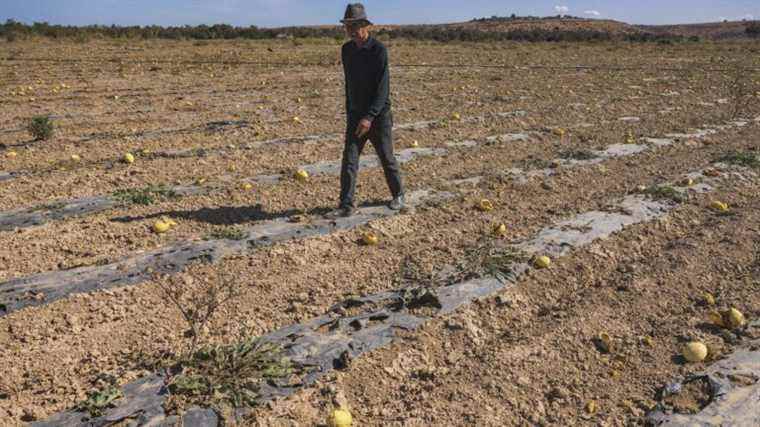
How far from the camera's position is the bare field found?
362 cm

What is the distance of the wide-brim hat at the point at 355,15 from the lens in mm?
5551

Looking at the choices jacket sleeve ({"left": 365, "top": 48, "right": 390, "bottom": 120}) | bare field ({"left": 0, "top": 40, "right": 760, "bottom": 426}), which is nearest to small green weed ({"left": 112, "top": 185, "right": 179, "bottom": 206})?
bare field ({"left": 0, "top": 40, "right": 760, "bottom": 426})

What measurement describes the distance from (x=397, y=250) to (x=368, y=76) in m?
1.77

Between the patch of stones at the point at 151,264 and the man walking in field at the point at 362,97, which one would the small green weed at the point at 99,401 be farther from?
the man walking in field at the point at 362,97

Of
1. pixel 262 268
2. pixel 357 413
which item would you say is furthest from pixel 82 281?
pixel 357 413

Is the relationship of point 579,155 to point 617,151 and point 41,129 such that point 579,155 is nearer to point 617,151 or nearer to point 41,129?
point 617,151

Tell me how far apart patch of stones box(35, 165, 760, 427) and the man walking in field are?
1.77 meters

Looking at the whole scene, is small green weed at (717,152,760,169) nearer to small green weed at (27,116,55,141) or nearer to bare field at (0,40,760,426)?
bare field at (0,40,760,426)

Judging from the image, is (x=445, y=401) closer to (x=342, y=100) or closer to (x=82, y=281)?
(x=82, y=281)

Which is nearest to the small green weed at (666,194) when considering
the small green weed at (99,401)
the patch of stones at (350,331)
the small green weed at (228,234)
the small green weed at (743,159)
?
the patch of stones at (350,331)

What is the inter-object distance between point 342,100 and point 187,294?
1013cm

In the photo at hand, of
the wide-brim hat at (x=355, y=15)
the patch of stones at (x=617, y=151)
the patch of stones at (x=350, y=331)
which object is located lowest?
the patch of stones at (x=350, y=331)

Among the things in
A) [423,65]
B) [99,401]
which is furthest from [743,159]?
[423,65]

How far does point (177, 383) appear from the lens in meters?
3.33
